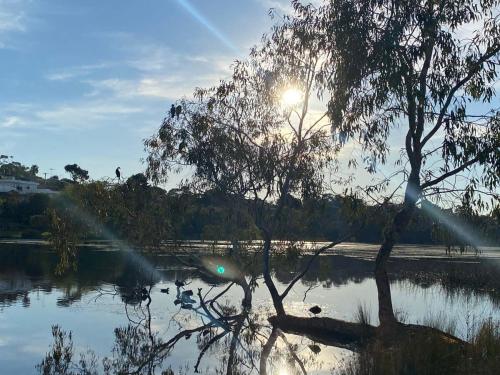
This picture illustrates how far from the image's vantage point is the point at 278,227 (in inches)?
826

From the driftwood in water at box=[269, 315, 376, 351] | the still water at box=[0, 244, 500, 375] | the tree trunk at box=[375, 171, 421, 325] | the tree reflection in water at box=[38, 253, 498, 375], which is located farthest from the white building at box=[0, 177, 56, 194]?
the tree trunk at box=[375, 171, 421, 325]

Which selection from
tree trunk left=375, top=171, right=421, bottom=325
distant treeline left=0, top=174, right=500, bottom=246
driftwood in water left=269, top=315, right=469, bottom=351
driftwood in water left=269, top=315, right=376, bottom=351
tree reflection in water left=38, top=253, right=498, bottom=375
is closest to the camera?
tree reflection in water left=38, top=253, right=498, bottom=375

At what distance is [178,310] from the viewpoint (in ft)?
71.9

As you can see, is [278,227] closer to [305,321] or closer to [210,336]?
[305,321]

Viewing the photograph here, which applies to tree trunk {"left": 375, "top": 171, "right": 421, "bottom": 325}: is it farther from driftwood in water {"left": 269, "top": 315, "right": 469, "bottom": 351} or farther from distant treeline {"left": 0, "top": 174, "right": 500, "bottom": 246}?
distant treeline {"left": 0, "top": 174, "right": 500, "bottom": 246}

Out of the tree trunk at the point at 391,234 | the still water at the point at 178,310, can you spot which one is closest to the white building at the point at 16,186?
the still water at the point at 178,310

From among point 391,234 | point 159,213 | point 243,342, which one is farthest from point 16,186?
→ point 391,234

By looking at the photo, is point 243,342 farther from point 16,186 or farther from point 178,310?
point 16,186

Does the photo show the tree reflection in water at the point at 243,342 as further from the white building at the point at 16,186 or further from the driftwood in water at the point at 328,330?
the white building at the point at 16,186

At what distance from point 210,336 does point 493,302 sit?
13.3 metres

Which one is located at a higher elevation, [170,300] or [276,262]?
[276,262]

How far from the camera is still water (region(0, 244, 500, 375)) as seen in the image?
14.3 m

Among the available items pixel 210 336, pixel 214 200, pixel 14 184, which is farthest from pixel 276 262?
pixel 14 184

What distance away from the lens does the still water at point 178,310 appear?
1434 centimetres
